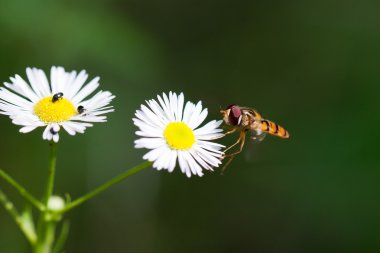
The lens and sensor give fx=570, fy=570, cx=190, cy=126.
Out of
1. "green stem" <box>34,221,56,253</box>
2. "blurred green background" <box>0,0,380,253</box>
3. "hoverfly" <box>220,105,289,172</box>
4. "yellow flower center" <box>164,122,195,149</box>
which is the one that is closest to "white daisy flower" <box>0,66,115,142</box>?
"yellow flower center" <box>164,122,195,149</box>

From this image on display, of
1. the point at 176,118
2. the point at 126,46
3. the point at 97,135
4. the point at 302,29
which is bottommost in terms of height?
the point at 176,118

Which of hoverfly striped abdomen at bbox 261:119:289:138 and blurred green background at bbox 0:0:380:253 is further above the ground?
blurred green background at bbox 0:0:380:253

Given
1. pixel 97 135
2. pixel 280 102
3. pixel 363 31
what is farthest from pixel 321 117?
pixel 97 135

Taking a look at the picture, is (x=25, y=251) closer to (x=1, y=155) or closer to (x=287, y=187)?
(x=1, y=155)

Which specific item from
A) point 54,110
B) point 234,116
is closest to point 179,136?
point 234,116

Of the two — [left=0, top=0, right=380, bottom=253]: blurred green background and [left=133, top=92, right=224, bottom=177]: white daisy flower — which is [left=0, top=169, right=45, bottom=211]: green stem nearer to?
[left=133, top=92, right=224, bottom=177]: white daisy flower

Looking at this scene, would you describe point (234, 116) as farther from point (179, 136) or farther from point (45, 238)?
point (45, 238)
